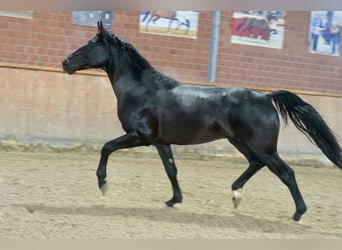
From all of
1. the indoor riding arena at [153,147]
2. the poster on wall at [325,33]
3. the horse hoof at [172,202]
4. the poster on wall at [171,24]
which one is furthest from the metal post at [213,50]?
the horse hoof at [172,202]

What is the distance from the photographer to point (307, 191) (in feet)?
20.7

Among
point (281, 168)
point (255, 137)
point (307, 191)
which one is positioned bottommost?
point (307, 191)

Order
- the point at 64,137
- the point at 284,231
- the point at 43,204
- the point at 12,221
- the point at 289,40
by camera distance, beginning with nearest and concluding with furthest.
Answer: the point at 12,221 < the point at 284,231 < the point at 43,204 < the point at 64,137 < the point at 289,40

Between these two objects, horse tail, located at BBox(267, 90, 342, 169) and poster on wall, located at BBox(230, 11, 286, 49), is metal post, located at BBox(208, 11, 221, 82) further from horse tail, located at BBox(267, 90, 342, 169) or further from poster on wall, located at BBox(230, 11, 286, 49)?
horse tail, located at BBox(267, 90, 342, 169)

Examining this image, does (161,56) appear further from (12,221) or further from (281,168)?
(12,221)

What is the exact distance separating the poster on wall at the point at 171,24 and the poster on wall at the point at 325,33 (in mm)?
2432

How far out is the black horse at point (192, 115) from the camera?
4.44 meters

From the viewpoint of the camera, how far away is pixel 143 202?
5.05 metres

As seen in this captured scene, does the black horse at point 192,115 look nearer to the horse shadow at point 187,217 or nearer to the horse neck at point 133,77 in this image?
the horse neck at point 133,77

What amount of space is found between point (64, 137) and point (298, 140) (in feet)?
13.8

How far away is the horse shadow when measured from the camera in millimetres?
4289

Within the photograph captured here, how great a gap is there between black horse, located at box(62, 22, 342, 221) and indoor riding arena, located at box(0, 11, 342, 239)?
11 centimetres

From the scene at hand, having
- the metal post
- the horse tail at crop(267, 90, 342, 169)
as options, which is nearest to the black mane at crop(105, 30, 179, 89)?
the horse tail at crop(267, 90, 342, 169)

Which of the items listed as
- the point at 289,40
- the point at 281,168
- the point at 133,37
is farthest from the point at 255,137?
the point at 289,40
